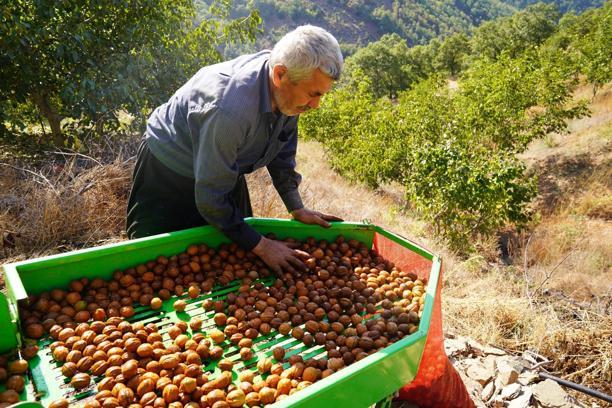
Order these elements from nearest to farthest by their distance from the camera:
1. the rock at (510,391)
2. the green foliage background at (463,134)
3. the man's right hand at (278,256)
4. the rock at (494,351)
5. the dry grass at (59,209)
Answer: the man's right hand at (278,256)
the rock at (510,391)
the rock at (494,351)
the dry grass at (59,209)
the green foliage background at (463,134)

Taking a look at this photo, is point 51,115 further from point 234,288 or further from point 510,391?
point 510,391

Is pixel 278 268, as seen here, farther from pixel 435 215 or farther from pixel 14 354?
pixel 435 215

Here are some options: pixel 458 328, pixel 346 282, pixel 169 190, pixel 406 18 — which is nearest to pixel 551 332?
pixel 458 328

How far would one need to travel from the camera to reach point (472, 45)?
4322 cm

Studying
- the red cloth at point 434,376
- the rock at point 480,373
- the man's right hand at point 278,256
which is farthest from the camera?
the rock at point 480,373

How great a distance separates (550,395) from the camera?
274cm

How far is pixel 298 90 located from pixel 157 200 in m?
1.27

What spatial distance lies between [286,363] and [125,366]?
0.63m

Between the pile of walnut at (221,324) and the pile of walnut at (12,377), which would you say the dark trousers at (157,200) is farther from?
the pile of walnut at (12,377)

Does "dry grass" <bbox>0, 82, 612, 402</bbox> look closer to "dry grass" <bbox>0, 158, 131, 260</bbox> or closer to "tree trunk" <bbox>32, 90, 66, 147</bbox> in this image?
"dry grass" <bbox>0, 158, 131, 260</bbox>

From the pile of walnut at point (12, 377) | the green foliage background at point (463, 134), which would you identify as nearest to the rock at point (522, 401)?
the pile of walnut at point (12, 377)

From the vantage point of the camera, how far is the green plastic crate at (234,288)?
1.39m

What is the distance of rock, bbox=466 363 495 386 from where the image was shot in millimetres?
2861

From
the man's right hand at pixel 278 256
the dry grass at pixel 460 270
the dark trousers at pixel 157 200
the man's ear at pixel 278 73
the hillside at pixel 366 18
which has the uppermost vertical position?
the hillside at pixel 366 18
